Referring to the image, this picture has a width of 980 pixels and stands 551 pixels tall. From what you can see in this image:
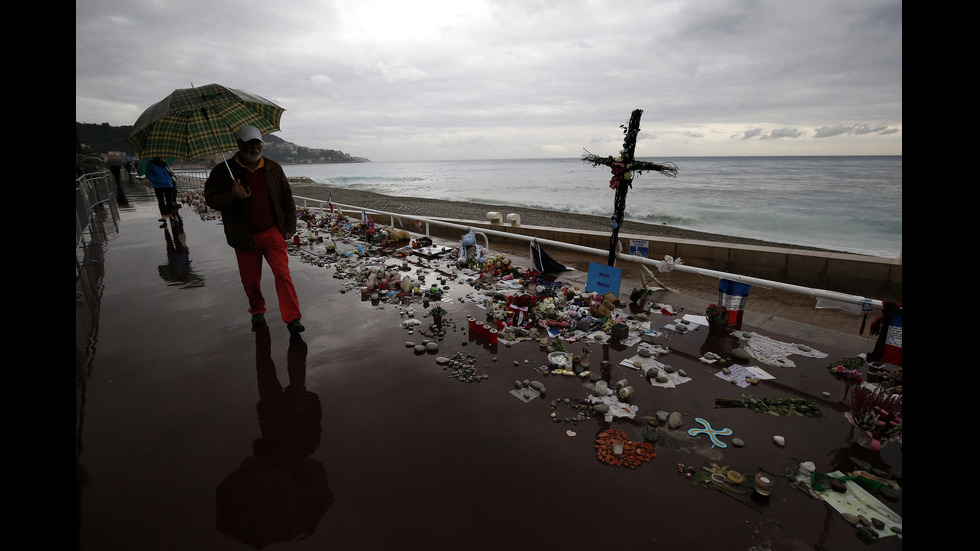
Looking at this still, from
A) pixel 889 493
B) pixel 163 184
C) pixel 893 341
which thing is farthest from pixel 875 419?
pixel 163 184

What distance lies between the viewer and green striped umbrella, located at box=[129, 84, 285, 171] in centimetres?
435

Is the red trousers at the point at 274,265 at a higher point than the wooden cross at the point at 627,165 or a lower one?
lower

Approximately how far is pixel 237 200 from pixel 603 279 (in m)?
4.65

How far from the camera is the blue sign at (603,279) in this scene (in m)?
5.59

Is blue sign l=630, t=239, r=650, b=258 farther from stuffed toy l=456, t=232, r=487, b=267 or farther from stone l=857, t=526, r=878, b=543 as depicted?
stone l=857, t=526, r=878, b=543

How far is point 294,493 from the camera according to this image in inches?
95.4

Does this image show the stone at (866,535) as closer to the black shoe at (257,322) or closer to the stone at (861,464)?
the stone at (861,464)

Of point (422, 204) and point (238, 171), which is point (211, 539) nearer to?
point (238, 171)

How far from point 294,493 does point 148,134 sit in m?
4.54

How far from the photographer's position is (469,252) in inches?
300

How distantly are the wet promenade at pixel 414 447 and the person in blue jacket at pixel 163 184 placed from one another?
8.62m

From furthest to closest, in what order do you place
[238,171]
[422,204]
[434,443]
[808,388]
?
[422,204]
[238,171]
[808,388]
[434,443]

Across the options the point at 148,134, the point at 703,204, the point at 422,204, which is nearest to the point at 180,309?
the point at 148,134

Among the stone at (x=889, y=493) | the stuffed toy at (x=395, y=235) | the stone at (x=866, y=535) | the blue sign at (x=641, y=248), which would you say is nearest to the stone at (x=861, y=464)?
the stone at (x=889, y=493)
